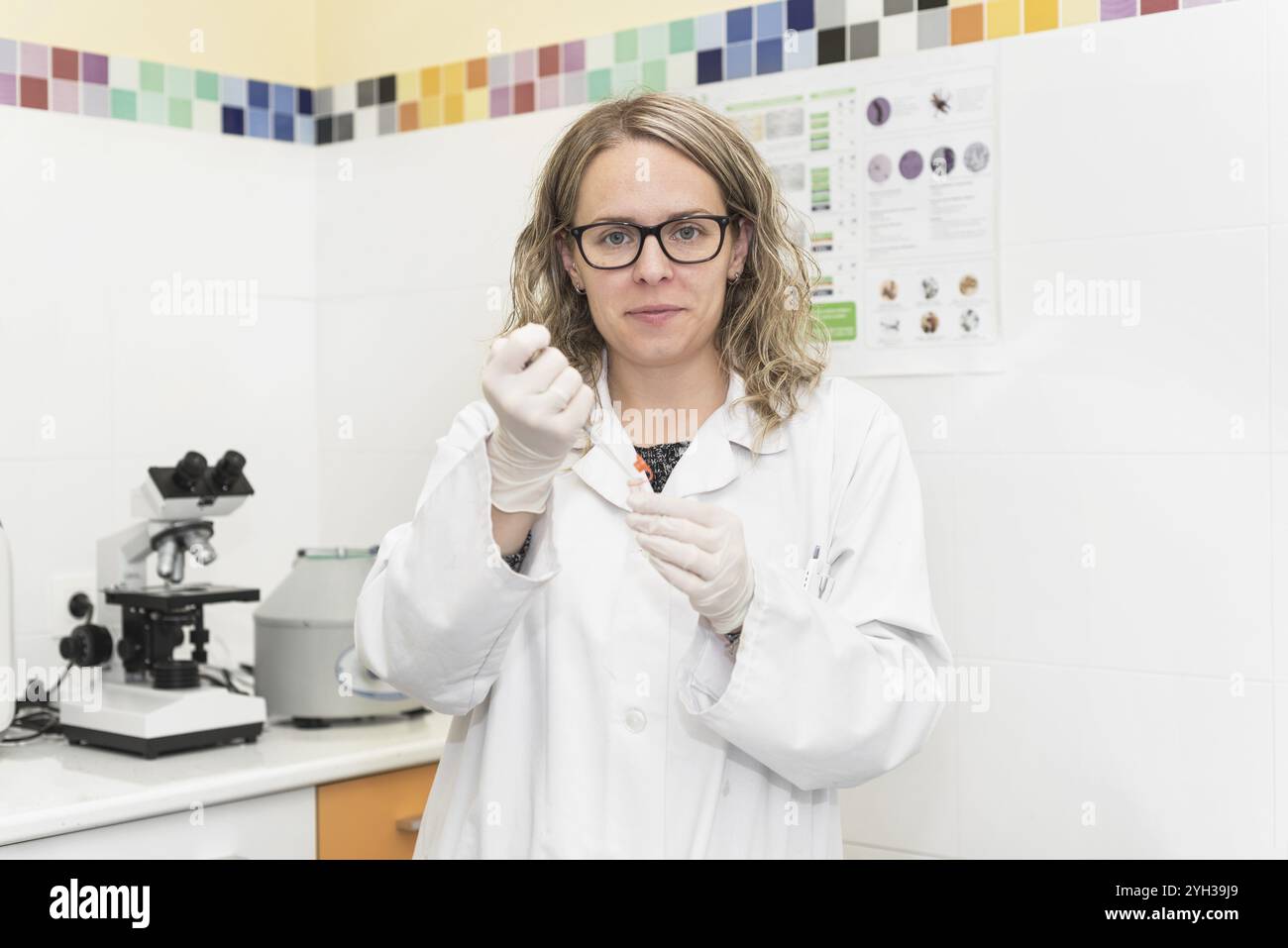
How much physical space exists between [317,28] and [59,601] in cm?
123

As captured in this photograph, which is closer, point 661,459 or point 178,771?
point 661,459

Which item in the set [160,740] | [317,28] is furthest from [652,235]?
[317,28]

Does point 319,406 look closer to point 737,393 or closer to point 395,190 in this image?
point 395,190

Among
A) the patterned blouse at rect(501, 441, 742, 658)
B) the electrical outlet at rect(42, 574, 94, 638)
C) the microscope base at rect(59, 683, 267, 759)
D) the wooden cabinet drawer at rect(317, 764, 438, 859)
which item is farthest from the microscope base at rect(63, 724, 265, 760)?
the patterned blouse at rect(501, 441, 742, 658)

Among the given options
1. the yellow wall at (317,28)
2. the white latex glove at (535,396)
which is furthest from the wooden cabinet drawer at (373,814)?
the yellow wall at (317,28)

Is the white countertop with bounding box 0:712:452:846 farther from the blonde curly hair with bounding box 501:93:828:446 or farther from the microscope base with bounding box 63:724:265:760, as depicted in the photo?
the blonde curly hair with bounding box 501:93:828:446

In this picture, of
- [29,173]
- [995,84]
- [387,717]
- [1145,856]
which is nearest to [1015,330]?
[995,84]

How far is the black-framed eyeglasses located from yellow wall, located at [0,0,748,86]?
2.92 ft

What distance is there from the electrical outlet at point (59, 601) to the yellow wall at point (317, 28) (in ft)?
2.98

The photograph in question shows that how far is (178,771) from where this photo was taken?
190 centimetres

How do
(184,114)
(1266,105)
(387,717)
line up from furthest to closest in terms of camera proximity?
1. (184,114)
2. (387,717)
3. (1266,105)

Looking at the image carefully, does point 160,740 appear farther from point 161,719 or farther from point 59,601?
point 59,601

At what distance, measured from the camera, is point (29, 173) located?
2.31m

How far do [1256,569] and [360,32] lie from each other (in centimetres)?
190
